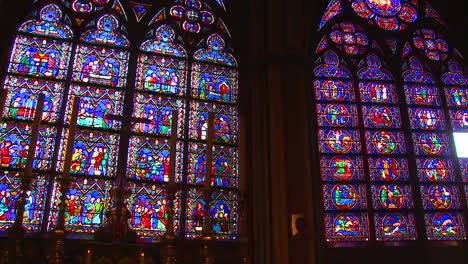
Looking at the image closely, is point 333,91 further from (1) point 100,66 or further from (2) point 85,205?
(2) point 85,205

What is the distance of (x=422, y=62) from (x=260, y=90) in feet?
11.6

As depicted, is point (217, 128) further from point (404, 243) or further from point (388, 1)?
point (388, 1)

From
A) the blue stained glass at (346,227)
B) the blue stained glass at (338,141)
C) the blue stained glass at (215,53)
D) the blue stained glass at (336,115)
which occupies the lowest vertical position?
the blue stained glass at (346,227)

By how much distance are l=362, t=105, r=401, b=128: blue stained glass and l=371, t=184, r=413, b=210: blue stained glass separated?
3.68ft

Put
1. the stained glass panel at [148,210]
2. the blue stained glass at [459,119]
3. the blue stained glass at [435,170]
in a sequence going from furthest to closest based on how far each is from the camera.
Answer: the blue stained glass at [459,119], the blue stained glass at [435,170], the stained glass panel at [148,210]

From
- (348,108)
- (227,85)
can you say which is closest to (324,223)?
(348,108)

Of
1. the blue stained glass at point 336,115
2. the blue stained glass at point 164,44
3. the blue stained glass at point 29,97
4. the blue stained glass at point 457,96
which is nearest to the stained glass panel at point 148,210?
the blue stained glass at point 29,97

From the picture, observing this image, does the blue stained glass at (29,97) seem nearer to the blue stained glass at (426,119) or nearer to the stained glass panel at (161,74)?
the stained glass panel at (161,74)

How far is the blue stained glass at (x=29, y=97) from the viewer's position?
6.97 metres

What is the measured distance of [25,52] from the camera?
24.3ft

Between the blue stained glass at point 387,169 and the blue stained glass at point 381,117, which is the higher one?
the blue stained glass at point 381,117

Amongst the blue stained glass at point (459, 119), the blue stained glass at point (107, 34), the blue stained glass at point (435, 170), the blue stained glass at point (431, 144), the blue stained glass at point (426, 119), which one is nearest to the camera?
the blue stained glass at point (107, 34)

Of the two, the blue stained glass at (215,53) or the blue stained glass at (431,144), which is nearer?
the blue stained glass at (215,53)

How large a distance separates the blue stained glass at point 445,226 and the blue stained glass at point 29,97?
6.22 metres
